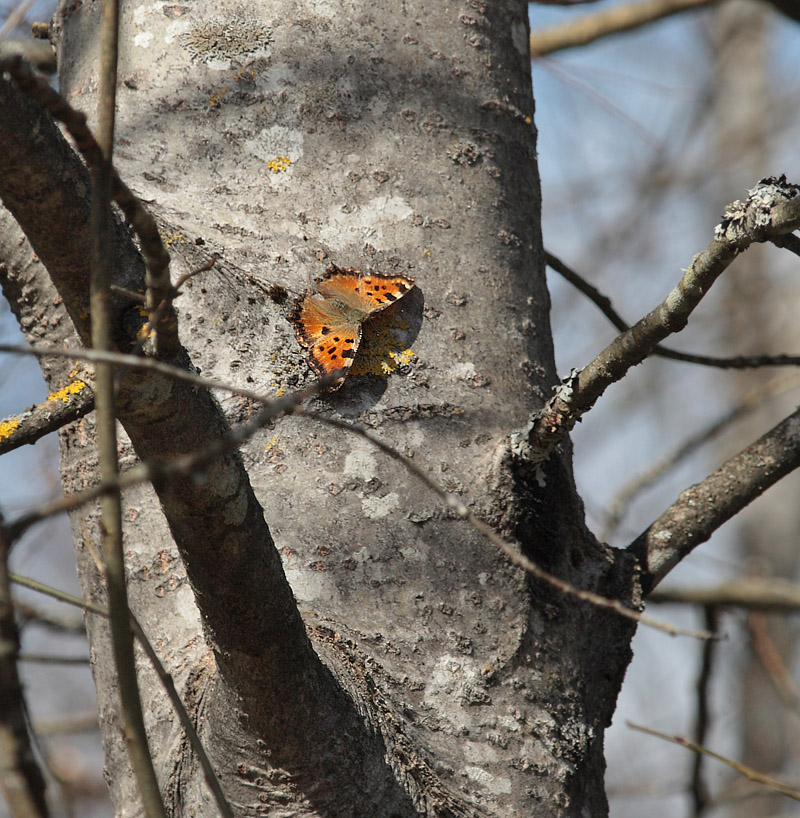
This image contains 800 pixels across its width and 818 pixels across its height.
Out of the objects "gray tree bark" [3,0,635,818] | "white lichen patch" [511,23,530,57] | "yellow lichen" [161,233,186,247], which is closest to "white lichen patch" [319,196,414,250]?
"gray tree bark" [3,0,635,818]

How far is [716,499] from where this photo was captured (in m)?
1.12

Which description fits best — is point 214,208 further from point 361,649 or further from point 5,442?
point 361,649

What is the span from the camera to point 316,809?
0.86 meters

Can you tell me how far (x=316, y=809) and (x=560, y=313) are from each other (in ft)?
18.7

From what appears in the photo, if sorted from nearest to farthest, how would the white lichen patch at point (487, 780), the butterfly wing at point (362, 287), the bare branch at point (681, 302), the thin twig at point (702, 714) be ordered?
the bare branch at point (681, 302)
the white lichen patch at point (487, 780)
the butterfly wing at point (362, 287)
the thin twig at point (702, 714)

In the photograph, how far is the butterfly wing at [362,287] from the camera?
1044 millimetres

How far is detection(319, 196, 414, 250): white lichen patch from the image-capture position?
1.10 meters

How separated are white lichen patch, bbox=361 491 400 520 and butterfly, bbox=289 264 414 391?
14cm

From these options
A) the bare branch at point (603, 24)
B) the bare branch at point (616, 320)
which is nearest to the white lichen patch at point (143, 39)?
the bare branch at point (616, 320)

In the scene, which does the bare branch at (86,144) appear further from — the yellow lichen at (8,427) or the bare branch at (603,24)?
the bare branch at (603,24)

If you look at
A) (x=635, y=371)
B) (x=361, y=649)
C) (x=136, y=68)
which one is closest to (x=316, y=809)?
(x=361, y=649)

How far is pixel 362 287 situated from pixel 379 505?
0.26 m

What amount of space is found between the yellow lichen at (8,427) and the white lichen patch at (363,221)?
44cm

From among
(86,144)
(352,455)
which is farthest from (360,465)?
(86,144)
